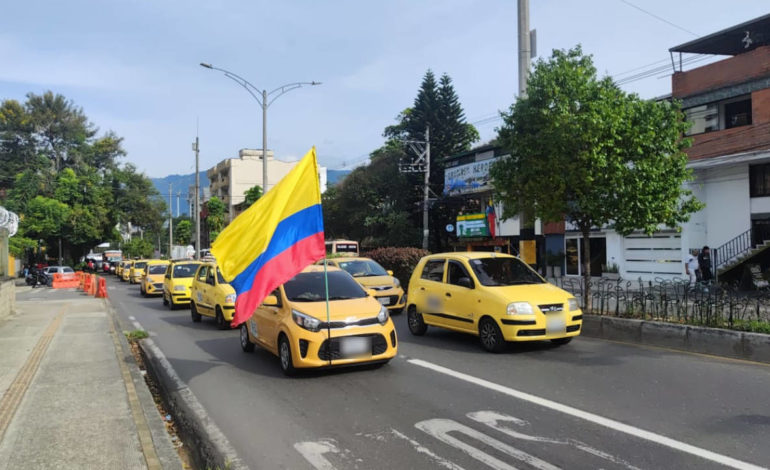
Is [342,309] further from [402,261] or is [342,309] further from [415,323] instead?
[402,261]

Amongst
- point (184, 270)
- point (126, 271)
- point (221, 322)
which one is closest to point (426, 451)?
point (221, 322)

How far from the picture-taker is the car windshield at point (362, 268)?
15734 millimetres

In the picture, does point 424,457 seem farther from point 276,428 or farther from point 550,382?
point 550,382

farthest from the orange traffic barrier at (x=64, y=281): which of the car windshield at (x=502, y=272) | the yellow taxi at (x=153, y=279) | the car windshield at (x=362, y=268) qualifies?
the car windshield at (x=502, y=272)

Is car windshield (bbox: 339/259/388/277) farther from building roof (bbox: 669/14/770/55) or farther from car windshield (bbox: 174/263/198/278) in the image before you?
building roof (bbox: 669/14/770/55)

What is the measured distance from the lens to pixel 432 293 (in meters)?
11.0

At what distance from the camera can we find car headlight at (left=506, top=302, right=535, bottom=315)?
29.4 feet

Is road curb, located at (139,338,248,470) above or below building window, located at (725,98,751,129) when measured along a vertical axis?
below

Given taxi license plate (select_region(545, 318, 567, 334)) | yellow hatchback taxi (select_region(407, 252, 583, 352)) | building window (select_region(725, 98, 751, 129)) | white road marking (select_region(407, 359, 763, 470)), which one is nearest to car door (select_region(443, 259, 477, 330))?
yellow hatchback taxi (select_region(407, 252, 583, 352))

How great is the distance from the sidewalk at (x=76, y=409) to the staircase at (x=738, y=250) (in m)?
20.1

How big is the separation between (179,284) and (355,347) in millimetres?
12900

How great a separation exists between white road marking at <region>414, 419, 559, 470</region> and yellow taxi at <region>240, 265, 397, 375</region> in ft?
7.04

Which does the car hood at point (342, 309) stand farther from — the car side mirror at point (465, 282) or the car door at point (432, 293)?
the car door at point (432, 293)

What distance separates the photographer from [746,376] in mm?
7449
